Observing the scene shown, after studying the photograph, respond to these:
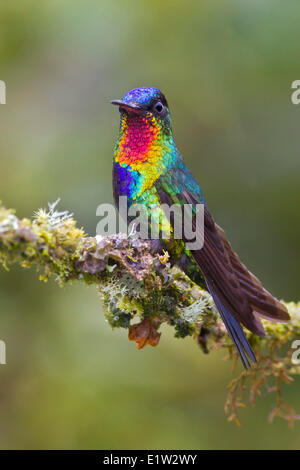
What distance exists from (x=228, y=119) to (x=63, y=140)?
1.43 m

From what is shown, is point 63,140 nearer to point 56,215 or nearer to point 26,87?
point 26,87

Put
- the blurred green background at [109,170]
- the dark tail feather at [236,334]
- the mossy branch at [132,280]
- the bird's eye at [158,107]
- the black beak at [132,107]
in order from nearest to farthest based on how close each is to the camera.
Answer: the mossy branch at [132,280] → the dark tail feather at [236,334] → the black beak at [132,107] → the bird's eye at [158,107] → the blurred green background at [109,170]

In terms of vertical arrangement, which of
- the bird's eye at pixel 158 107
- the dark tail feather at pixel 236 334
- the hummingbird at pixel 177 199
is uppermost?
the bird's eye at pixel 158 107

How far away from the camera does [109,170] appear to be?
462cm

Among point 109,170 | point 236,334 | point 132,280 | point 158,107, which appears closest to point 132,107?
point 158,107

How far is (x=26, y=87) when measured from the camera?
16.0 ft

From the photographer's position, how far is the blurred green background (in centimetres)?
411

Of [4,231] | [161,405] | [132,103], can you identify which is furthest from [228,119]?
[4,231]

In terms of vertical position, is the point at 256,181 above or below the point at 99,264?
above

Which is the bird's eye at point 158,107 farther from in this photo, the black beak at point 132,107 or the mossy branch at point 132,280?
the mossy branch at point 132,280

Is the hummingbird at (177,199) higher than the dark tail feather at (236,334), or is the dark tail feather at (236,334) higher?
the hummingbird at (177,199)

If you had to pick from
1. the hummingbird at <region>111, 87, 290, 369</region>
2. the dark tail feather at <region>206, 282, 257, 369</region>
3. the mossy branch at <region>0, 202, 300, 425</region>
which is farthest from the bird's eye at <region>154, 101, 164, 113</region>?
the dark tail feather at <region>206, 282, 257, 369</region>

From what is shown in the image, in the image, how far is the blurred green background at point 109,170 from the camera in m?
4.11

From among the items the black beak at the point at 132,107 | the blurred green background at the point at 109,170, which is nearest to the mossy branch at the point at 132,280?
the black beak at the point at 132,107
